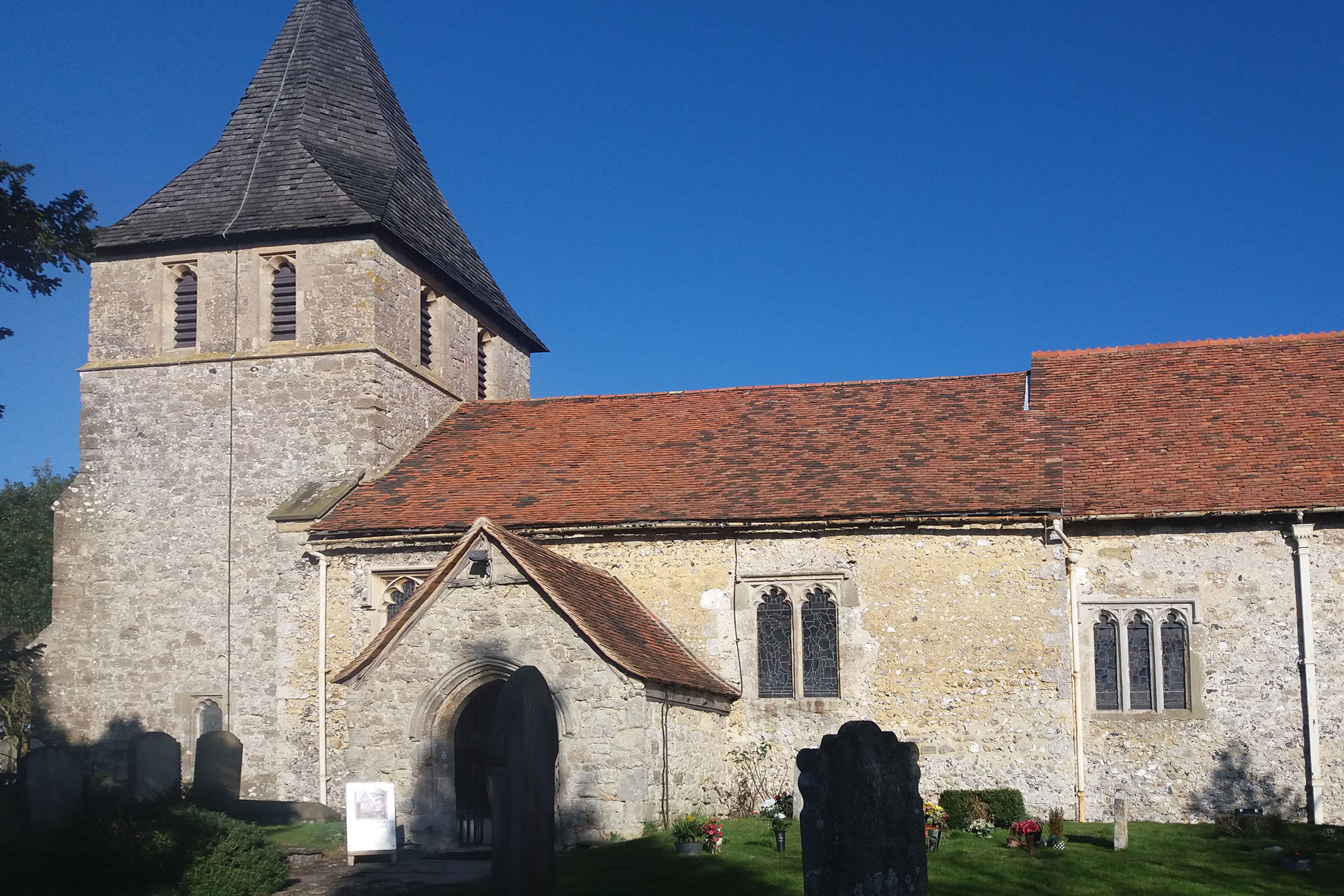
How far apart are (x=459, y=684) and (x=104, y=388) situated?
11619 mm

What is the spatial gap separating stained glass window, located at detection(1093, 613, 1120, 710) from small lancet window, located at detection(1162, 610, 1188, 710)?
69 centimetres

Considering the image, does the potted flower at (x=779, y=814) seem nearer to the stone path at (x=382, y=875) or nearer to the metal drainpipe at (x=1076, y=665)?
the stone path at (x=382, y=875)

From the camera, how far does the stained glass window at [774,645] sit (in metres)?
20.7

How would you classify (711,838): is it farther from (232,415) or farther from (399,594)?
(232,415)

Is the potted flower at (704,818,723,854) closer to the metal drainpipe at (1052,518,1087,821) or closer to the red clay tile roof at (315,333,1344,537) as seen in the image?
the red clay tile roof at (315,333,1344,537)

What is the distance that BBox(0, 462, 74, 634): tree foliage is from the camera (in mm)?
47906

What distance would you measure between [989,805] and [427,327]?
15025 millimetres

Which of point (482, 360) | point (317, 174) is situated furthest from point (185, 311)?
point (482, 360)

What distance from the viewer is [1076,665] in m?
19.7

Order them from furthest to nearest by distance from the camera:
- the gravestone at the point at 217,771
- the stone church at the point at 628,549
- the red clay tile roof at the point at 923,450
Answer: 1. the gravestone at the point at 217,771
2. the red clay tile roof at the point at 923,450
3. the stone church at the point at 628,549

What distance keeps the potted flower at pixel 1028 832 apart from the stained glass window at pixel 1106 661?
142 inches

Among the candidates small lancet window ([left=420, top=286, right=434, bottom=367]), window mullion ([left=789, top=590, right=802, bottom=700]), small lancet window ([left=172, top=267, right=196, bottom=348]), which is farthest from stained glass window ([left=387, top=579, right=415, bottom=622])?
small lancet window ([left=172, top=267, right=196, bottom=348])

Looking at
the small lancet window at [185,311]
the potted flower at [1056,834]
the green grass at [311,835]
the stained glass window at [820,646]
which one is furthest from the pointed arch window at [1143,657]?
the small lancet window at [185,311]

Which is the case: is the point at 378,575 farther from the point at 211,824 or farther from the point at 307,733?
the point at 211,824
